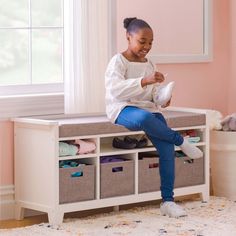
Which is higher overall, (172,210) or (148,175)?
(148,175)

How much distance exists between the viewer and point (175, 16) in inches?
179

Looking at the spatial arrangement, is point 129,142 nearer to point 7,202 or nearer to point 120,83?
point 120,83

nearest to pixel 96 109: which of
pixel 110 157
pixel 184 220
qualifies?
pixel 110 157

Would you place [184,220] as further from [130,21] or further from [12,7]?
[12,7]

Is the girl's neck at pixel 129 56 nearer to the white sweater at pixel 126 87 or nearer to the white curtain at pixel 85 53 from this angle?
the white sweater at pixel 126 87

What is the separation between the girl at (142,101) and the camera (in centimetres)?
359

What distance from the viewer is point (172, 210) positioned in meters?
3.76

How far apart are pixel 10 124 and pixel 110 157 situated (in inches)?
22.5

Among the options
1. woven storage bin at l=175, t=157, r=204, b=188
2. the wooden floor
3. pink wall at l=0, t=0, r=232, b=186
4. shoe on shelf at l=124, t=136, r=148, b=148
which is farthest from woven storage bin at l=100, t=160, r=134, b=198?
pink wall at l=0, t=0, r=232, b=186

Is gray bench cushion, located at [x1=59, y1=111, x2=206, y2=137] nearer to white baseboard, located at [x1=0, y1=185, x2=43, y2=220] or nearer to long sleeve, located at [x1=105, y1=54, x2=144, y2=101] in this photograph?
long sleeve, located at [x1=105, y1=54, x2=144, y2=101]

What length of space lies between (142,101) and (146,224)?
0.65 m

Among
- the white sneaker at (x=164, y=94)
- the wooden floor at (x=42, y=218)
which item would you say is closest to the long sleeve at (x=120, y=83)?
A: the white sneaker at (x=164, y=94)

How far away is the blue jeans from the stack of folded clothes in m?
0.15

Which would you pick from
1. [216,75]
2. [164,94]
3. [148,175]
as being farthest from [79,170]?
[216,75]
